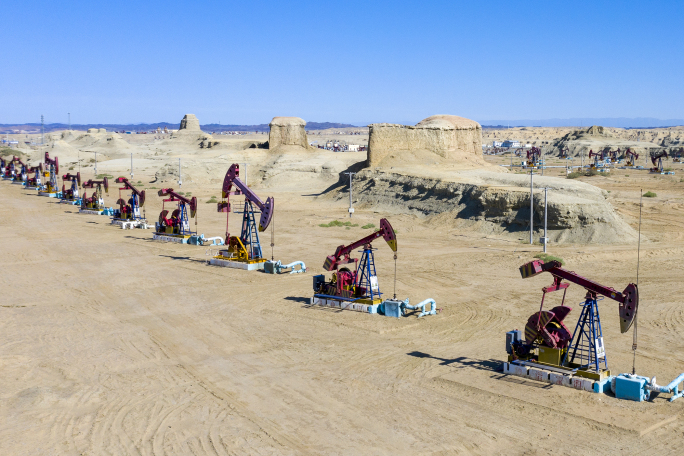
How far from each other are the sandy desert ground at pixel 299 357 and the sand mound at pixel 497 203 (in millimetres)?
1856

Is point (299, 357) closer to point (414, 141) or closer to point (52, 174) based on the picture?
point (414, 141)

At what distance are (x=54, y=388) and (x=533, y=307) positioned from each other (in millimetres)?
15717

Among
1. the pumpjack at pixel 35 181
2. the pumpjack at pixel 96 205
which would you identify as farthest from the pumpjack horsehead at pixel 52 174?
the pumpjack at pixel 96 205

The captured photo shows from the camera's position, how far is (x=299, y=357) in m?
18.8

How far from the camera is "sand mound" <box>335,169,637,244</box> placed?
37.6 m

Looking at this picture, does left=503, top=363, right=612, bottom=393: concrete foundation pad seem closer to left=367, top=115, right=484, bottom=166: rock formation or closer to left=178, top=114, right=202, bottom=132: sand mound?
left=367, top=115, right=484, bottom=166: rock formation

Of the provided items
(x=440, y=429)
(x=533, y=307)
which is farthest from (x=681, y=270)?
(x=440, y=429)

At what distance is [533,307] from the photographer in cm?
2391

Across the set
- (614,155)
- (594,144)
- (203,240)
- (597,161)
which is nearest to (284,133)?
(597,161)

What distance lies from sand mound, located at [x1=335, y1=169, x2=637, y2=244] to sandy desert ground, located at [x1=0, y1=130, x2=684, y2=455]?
1856 mm

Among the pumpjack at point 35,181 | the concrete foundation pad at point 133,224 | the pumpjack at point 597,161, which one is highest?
the pumpjack at point 597,161

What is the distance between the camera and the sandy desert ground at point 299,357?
541 inches

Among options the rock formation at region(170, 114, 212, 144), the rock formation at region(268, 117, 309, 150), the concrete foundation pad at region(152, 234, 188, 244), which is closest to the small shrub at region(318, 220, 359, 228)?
the concrete foundation pad at region(152, 234, 188, 244)

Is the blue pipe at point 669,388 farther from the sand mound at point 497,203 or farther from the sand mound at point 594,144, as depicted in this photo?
the sand mound at point 594,144
